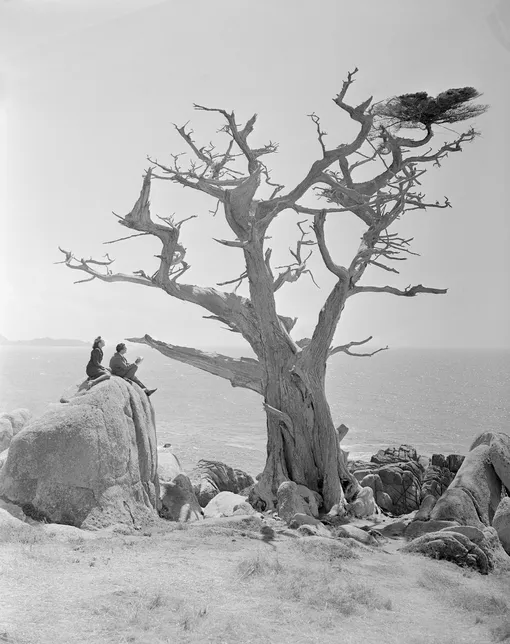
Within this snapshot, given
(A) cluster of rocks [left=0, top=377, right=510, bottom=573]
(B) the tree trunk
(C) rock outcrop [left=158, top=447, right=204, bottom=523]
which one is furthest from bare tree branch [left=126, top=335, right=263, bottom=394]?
(C) rock outcrop [left=158, top=447, right=204, bottom=523]

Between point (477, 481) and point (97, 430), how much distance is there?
791 centimetres

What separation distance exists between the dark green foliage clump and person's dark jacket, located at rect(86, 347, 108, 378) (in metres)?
8.68

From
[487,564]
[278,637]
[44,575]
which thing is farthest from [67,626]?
[487,564]

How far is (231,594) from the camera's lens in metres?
8.14

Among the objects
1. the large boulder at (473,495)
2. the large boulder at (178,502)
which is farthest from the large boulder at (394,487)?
the large boulder at (178,502)

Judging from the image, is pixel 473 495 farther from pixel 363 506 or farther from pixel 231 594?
pixel 231 594

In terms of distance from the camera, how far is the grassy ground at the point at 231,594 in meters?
6.90

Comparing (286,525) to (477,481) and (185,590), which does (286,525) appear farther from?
(185,590)

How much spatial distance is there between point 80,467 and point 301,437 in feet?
22.1

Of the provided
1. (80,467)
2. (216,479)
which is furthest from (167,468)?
(80,467)

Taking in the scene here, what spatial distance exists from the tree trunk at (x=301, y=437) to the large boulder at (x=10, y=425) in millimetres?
6769

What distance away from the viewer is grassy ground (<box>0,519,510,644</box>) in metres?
6.90

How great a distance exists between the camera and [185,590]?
8.15 metres

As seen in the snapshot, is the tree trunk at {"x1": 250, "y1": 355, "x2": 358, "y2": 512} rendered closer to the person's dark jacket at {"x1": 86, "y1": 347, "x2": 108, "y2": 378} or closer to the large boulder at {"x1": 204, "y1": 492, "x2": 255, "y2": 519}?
the large boulder at {"x1": 204, "y1": 492, "x2": 255, "y2": 519}
